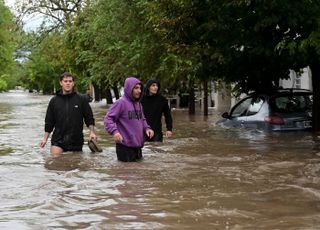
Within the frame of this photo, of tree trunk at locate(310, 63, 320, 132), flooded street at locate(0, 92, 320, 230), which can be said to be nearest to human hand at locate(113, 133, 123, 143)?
flooded street at locate(0, 92, 320, 230)

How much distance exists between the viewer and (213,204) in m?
6.91

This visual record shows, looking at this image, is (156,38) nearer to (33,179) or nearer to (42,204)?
(33,179)

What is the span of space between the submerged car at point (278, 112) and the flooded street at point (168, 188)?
3.05 feet

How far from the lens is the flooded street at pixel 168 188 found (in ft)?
20.2

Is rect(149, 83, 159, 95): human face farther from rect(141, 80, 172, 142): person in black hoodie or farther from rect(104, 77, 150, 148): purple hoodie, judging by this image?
rect(104, 77, 150, 148): purple hoodie

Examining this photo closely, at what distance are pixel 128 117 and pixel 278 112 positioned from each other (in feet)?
18.3

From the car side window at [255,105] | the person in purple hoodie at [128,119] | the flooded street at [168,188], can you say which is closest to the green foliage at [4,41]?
the car side window at [255,105]

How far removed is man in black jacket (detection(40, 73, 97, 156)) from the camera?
10109 millimetres

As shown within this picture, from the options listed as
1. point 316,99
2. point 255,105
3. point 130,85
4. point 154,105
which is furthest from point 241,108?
point 130,85

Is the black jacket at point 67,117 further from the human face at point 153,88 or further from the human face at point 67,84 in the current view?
the human face at point 153,88

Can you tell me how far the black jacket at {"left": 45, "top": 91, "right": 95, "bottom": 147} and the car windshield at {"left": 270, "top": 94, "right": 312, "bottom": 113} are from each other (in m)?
5.54

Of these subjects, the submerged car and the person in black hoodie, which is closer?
the person in black hoodie

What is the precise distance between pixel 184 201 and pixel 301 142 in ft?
22.5

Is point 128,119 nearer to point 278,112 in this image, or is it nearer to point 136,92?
point 136,92
